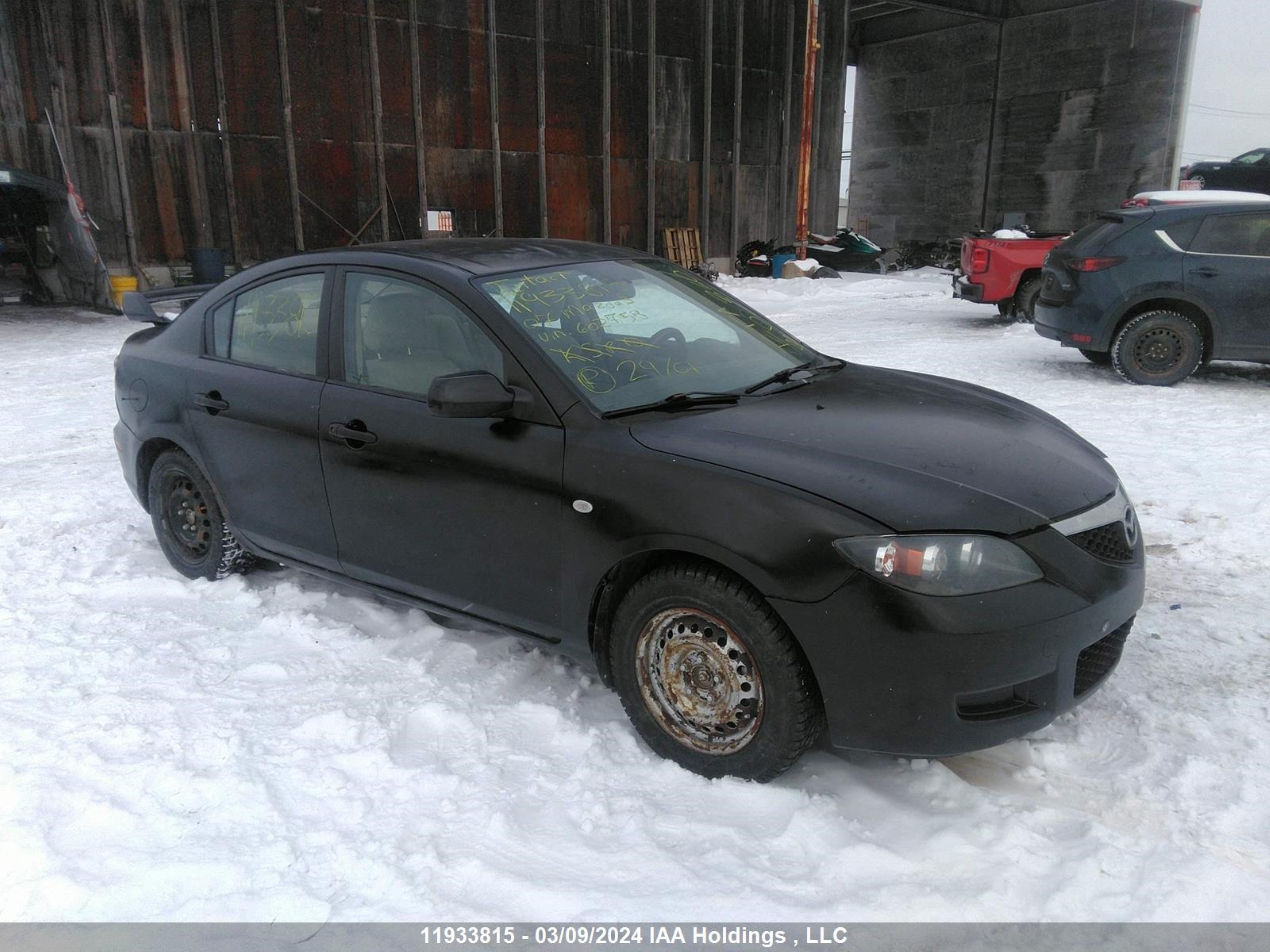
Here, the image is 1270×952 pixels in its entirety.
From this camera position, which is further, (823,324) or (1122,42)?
(1122,42)

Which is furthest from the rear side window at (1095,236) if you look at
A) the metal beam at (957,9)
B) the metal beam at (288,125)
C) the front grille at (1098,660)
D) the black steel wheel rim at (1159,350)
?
the metal beam at (957,9)

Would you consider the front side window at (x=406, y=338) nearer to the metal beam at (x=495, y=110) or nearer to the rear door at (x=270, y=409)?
the rear door at (x=270, y=409)

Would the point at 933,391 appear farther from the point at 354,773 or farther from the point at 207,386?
the point at 207,386

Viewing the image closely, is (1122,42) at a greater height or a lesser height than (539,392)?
greater

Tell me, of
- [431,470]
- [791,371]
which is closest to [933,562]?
[791,371]

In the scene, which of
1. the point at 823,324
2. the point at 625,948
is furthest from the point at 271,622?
the point at 823,324

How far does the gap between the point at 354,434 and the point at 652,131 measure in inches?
736

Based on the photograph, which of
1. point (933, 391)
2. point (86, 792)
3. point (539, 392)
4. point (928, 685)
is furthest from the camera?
point (933, 391)

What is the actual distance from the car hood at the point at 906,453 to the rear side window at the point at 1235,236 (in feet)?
20.4

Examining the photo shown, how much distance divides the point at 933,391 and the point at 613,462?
4.66 feet

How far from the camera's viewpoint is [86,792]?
292 cm

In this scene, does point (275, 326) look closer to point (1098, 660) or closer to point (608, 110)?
point (1098, 660)

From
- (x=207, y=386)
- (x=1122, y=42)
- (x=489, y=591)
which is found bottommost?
(x=489, y=591)

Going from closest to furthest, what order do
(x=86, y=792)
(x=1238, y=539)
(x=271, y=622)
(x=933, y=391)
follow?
(x=86, y=792) → (x=933, y=391) → (x=271, y=622) → (x=1238, y=539)
